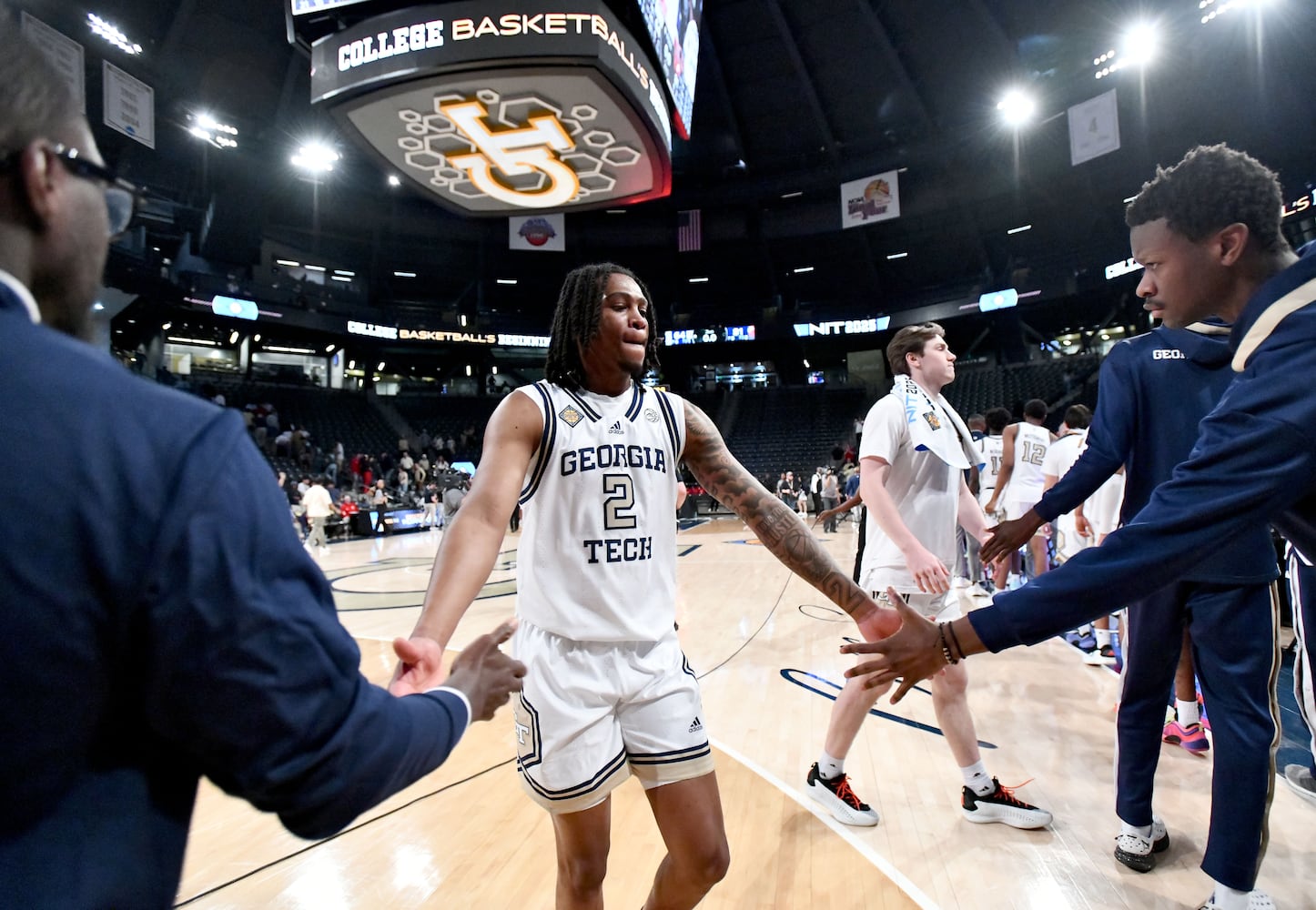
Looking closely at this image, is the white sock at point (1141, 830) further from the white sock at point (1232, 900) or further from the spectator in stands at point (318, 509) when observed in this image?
the spectator in stands at point (318, 509)

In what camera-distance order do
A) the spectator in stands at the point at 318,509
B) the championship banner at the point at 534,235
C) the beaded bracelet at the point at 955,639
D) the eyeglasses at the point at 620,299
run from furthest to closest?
the championship banner at the point at 534,235
the spectator in stands at the point at 318,509
the eyeglasses at the point at 620,299
the beaded bracelet at the point at 955,639

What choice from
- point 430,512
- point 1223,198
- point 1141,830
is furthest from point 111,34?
point 1141,830

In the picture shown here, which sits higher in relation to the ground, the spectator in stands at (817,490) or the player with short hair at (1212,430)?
the player with short hair at (1212,430)

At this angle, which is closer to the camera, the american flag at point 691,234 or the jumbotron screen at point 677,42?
the jumbotron screen at point 677,42

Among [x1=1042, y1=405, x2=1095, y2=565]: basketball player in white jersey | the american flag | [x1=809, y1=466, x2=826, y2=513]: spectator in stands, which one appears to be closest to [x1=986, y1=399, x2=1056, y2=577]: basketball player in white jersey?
[x1=1042, y1=405, x2=1095, y2=565]: basketball player in white jersey

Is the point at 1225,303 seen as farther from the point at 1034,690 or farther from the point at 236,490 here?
the point at 1034,690

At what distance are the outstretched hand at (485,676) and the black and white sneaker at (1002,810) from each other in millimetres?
2747

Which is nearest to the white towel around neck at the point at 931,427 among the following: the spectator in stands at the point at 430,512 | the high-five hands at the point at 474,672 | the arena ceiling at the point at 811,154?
the high-five hands at the point at 474,672

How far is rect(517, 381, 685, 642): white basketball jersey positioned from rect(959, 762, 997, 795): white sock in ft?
6.56

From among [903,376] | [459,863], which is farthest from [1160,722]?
[459,863]

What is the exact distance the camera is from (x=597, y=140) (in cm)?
884

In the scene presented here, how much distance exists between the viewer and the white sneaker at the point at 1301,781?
302 centimetres

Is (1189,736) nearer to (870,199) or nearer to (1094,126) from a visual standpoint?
(1094,126)

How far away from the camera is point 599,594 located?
1874 mm
